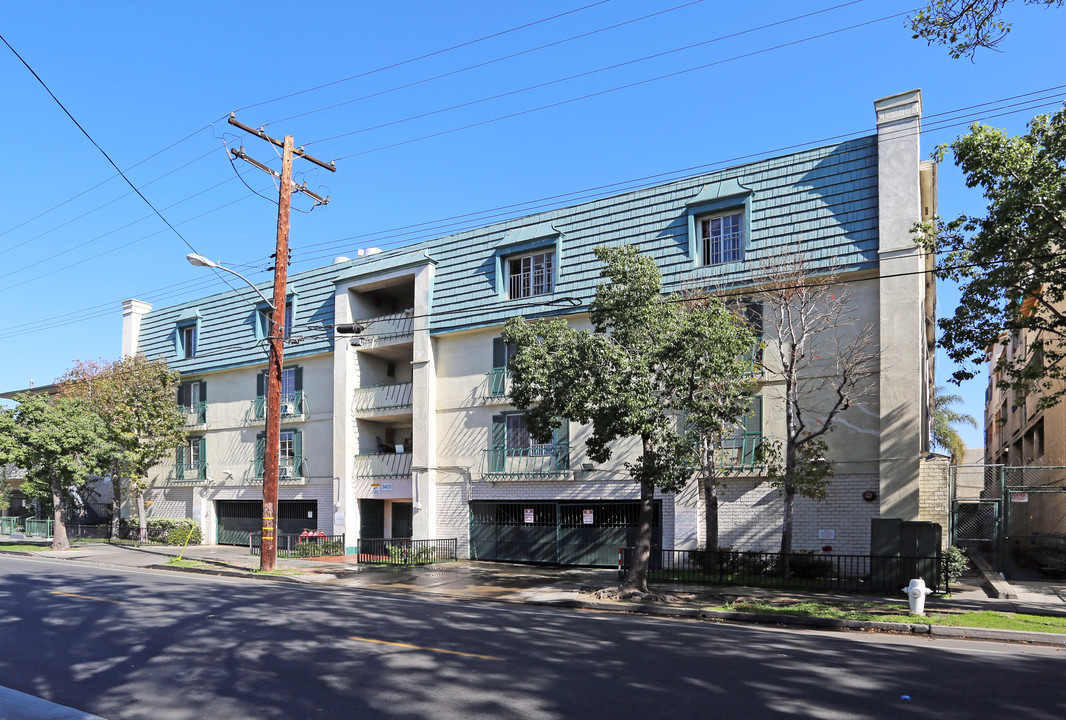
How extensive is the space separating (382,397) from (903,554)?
18889 mm

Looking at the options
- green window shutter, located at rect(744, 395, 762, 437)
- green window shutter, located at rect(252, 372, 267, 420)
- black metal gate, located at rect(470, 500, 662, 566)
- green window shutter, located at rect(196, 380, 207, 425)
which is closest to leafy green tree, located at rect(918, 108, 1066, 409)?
green window shutter, located at rect(744, 395, 762, 437)

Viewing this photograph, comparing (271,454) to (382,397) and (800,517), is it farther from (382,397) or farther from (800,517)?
(800,517)

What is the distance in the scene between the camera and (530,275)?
26.4 m

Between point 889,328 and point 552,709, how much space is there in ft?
51.3

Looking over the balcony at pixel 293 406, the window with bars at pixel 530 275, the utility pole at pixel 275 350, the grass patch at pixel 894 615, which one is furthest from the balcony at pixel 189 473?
the grass patch at pixel 894 615

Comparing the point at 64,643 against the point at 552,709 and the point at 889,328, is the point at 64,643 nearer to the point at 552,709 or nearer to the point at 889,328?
the point at 552,709

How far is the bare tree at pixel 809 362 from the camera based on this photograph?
19.4m

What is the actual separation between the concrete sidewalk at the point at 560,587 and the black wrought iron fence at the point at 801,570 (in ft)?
1.60

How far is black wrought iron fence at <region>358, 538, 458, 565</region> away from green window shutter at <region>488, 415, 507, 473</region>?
9.93 feet

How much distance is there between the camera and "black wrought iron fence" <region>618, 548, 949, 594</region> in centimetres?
1653

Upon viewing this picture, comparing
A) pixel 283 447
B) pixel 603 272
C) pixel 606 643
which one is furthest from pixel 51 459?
pixel 606 643

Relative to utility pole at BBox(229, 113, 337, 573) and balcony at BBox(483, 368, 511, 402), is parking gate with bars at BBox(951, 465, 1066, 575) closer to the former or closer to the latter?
balcony at BBox(483, 368, 511, 402)

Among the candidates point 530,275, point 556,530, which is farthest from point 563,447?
point 530,275

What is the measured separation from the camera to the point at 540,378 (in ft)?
55.6
